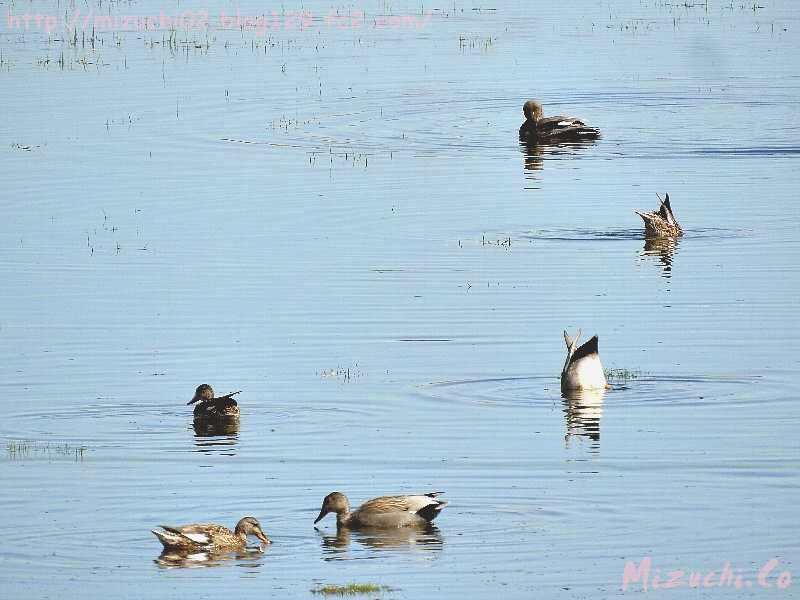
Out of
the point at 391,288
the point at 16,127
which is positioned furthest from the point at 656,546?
the point at 16,127

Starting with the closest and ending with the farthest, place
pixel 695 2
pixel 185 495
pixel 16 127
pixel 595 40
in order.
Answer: pixel 185 495 → pixel 16 127 → pixel 595 40 → pixel 695 2

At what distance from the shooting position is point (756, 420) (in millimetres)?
17609

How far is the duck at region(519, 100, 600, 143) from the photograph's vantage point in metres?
37.2

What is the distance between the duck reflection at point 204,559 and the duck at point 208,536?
3cm

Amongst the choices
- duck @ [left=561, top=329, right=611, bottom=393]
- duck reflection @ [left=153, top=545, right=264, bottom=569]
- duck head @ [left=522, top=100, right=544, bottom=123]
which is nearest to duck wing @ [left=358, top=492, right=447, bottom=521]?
duck reflection @ [left=153, top=545, right=264, bottom=569]

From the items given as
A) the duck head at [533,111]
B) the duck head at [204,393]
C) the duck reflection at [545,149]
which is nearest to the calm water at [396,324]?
the duck reflection at [545,149]

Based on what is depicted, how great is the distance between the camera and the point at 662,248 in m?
26.7

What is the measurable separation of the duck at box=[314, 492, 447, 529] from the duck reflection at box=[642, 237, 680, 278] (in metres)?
11.7

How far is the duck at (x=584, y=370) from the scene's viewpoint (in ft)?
61.2

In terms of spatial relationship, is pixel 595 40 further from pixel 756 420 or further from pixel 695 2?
pixel 756 420

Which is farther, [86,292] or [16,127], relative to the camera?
[16,127]

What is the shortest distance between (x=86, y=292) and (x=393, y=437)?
25.3 ft

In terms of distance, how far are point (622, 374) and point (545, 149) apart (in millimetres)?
17588

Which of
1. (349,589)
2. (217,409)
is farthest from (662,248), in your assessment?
(349,589)
